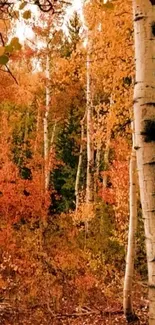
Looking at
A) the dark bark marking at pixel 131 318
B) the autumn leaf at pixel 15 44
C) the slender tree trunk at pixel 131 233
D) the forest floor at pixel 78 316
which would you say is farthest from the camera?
the forest floor at pixel 78 316

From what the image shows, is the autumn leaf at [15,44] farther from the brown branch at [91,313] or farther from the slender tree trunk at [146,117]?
the brown branch at [91,313]

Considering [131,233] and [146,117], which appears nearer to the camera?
[146,117]

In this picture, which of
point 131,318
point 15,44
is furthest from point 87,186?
point 15,44

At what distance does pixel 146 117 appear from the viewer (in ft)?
6.85

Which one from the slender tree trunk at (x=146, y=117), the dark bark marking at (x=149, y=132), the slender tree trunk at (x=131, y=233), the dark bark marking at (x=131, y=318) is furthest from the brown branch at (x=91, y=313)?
the dark bark marking at (x=149, y=132)

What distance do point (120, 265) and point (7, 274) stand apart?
3.23 meters

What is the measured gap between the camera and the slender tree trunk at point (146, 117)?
2002 mm

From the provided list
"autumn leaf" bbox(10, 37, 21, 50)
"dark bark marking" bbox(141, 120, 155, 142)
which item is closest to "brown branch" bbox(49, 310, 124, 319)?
"dark bark marking" bbox(141, 120, 155, 142)

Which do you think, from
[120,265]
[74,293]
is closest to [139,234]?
[120,265]

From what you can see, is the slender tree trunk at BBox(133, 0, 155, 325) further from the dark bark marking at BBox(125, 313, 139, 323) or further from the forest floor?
the forest floor

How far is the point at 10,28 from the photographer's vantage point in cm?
1702

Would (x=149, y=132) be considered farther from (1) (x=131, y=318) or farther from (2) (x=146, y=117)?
(1) (x=131, y=318)

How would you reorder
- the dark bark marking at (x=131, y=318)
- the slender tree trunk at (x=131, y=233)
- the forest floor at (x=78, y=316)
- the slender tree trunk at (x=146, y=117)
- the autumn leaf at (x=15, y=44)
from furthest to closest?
the forest floor at (x=78, y=316) < the dark bark marking at (x=131, y=318) < the slender tree trunk at (x=131, y=233) < the slender tree trunk at (x=146, y=117) < the autumn leaf at (x=15, y=44)

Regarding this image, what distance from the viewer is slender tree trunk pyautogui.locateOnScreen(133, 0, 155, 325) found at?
6.57ft
